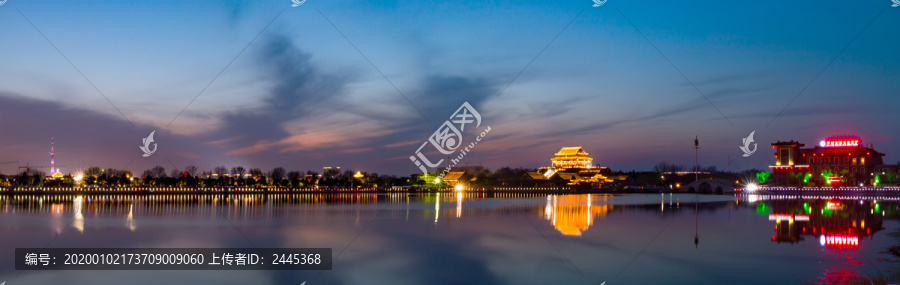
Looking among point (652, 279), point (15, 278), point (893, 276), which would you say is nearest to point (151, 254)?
point (15, 278)

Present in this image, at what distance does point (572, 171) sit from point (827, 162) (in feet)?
195

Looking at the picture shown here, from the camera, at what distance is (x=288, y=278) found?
18.3m

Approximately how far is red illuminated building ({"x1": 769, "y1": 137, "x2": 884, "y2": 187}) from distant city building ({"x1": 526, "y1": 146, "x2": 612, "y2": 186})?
43.9 meters

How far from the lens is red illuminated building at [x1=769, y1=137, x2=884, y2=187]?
127 metres

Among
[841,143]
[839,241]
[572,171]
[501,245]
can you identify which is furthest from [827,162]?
[501,245]

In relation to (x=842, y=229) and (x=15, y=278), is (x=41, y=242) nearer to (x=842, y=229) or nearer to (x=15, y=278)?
(x=15, y=278)

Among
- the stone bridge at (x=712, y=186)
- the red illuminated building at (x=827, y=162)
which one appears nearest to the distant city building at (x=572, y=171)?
the stone bridge at (x=712, y=186)

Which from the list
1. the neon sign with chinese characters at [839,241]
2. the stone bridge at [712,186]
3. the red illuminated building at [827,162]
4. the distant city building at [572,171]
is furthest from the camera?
the distant city building at [572,171]

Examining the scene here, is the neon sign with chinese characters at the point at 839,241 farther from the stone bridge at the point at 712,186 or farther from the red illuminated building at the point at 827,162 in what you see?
the red illuminated building at the point at 827,162

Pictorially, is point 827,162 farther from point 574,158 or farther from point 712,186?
point 574,158

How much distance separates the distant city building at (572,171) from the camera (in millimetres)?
163875

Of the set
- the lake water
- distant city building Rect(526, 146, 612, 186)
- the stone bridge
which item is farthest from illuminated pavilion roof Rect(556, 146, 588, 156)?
the lake water

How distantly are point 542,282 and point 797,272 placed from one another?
309 inches

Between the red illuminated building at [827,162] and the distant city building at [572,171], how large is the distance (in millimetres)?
43884
